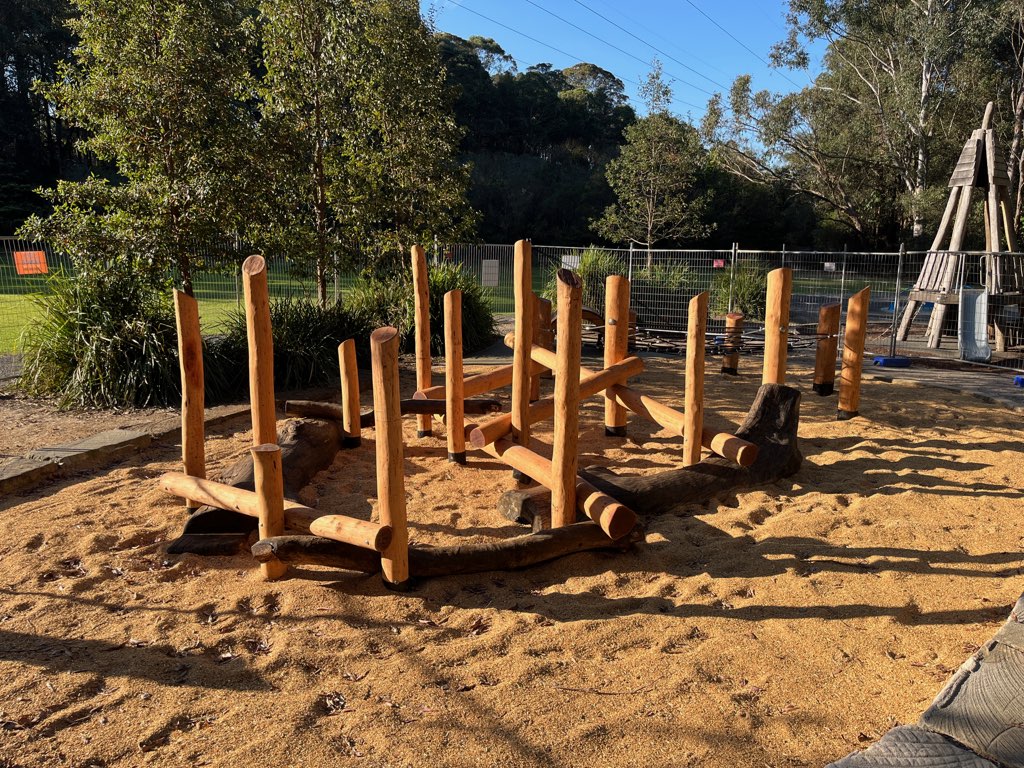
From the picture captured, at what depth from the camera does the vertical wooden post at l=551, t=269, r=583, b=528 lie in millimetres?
4477

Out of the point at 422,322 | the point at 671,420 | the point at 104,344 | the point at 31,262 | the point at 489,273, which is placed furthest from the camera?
the point at 489,273

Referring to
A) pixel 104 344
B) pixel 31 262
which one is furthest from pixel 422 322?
pixel 31 262

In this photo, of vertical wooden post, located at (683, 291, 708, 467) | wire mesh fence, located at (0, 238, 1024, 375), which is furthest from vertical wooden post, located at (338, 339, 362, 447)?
wire mesh fence, located at (0, 238, 1024, 375)

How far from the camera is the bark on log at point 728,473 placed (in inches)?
198

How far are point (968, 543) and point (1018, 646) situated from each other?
1.79 meters

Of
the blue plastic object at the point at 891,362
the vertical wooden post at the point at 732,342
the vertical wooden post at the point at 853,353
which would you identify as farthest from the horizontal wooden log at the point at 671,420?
the blue plastic object at the point at 891,362

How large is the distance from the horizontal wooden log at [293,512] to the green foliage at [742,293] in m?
14.0

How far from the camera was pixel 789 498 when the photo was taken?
5.53 m

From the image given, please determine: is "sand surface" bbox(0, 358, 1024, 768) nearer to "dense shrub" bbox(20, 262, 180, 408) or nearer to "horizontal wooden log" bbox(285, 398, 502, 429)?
"horizontal wooden log" bbox(285, 398, 502, 429)

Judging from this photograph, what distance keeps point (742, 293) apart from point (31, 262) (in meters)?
13.9

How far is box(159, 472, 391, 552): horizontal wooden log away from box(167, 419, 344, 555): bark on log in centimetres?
12

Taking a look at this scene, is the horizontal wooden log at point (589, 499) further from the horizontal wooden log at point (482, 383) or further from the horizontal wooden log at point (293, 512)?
the horizontal wooden log at point (293, 512)

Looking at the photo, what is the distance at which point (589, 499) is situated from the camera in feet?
14.8

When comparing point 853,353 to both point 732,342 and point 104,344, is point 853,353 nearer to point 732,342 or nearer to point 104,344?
point 732,342
